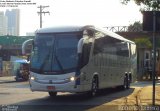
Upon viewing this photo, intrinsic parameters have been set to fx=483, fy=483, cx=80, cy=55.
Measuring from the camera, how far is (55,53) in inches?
743

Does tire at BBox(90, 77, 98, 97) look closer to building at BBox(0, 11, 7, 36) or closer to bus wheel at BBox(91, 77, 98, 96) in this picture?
bus wheel at BBox(91, 77, 98, 96)

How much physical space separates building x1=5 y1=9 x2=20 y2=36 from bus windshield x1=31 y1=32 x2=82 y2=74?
106 meters

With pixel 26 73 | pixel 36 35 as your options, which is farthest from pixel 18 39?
pixel 36 35

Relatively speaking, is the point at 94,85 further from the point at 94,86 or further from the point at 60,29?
the point at 60,29

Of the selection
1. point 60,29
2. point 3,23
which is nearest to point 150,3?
point 60,29

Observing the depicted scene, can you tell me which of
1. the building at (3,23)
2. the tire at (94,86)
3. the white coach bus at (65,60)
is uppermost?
the building at (3,23)

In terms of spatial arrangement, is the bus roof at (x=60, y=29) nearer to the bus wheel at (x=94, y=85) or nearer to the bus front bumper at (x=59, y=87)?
the bus front bumper at (x=59, y=87)

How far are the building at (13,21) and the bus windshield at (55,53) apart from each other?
106 metres

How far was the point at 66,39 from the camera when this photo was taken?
19.0 meters

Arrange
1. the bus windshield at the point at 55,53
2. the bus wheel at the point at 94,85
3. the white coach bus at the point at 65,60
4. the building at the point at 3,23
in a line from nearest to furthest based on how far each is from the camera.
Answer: the white coach bus at the point at 65,60 → the bus windshield at the point at 55,53 → the bus wheel at the point at 94,85 → the building at the point at 3,23

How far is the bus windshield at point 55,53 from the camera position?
18.7 meters

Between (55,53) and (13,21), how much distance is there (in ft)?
365

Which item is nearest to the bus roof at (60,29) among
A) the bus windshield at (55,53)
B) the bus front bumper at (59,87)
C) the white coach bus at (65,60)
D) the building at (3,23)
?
the white coach bus at (65,60)

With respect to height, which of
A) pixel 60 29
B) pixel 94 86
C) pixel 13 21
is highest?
pixel 13 21
